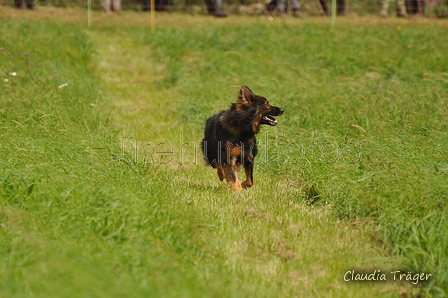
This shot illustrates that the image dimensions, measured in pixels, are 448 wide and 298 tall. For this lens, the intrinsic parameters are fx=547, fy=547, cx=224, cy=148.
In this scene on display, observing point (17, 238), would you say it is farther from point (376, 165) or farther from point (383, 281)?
point (376, 165)

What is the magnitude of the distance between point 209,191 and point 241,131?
82 cm

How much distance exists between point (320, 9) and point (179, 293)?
64.7 ft

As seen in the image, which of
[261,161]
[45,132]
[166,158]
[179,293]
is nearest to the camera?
[179,293]

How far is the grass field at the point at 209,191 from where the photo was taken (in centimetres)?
393

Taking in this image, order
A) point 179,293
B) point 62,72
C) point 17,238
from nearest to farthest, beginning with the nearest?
point 179,293 → point 17,238 → point 62,72

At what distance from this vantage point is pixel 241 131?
21.4ft

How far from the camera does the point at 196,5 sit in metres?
21.6

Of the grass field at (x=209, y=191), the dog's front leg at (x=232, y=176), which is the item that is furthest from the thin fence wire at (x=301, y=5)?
the dog's front leg at (x=232, y=176)

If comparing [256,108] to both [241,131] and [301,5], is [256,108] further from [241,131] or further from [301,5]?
[301,5]

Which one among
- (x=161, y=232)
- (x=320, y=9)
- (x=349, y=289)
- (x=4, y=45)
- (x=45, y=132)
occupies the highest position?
(x=320, y=9)

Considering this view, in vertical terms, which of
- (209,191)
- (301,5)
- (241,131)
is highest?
(301,5)

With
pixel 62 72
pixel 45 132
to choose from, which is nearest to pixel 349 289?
pixel 45 132

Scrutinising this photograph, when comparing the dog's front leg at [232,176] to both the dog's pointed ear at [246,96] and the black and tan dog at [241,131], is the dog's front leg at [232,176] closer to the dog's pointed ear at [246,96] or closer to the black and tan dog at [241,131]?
the black and tan dog at [241,131]

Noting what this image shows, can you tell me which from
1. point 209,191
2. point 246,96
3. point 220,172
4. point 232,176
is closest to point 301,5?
point 220,172
